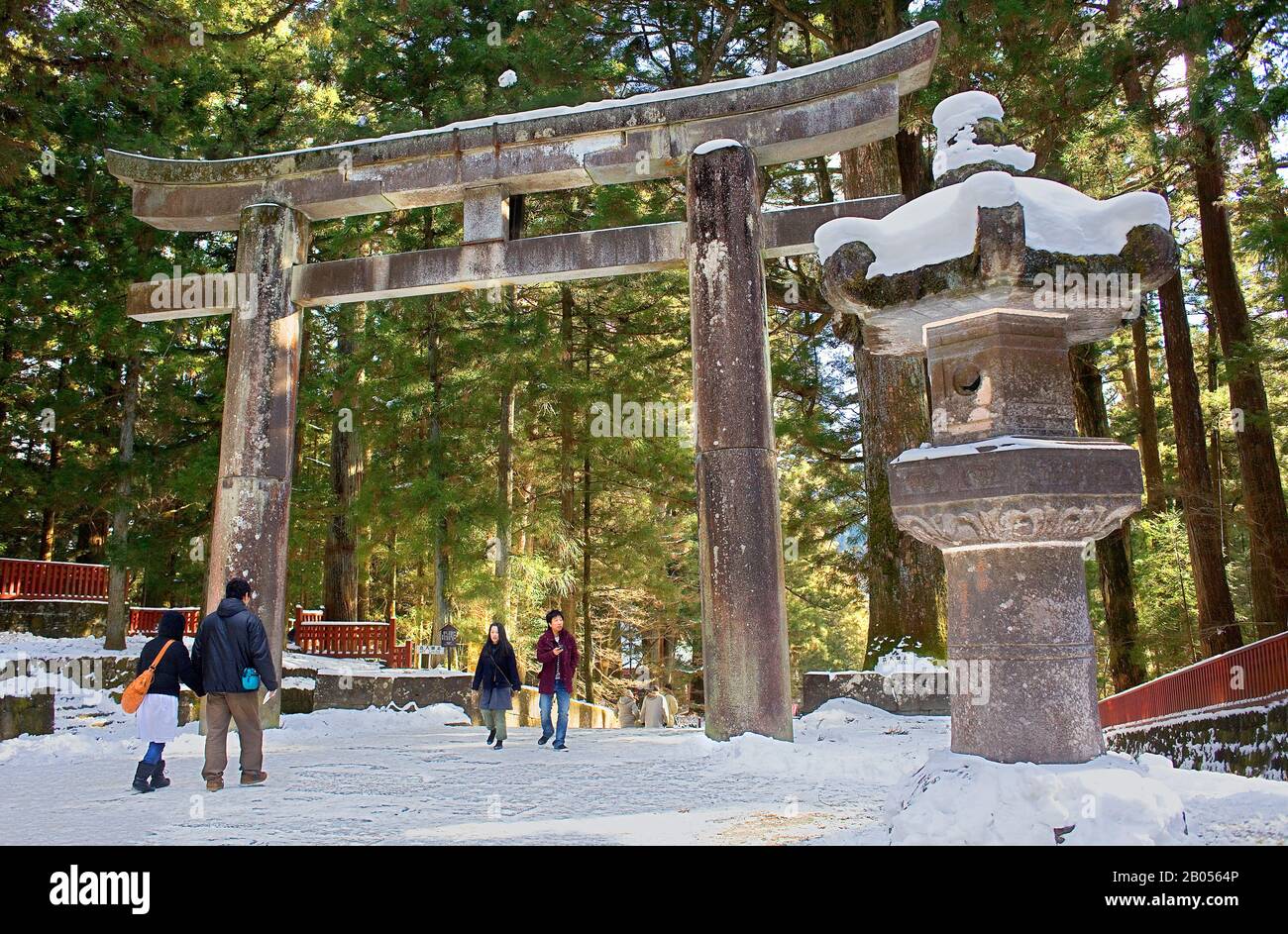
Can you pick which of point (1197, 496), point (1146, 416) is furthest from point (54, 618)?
point (1146, 416)

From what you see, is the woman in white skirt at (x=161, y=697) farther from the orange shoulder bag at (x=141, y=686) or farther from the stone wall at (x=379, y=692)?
the stone wall at (x=379, y=692)

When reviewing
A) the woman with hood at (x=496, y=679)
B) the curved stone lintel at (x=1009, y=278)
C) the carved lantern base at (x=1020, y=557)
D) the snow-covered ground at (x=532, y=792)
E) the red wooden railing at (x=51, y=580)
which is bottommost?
the snow-covered ground at (x=532, y=792)

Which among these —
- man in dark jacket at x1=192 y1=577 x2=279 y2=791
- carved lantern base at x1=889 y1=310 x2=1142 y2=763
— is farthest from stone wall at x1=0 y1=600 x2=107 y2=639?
carved lantern base at x1=889 y1=310 x2=1142 y2=763

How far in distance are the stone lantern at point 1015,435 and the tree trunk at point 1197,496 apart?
10.8 meters

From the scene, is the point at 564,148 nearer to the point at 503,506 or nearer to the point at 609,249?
the point at 609,249

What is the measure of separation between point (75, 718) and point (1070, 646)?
44.3 ft

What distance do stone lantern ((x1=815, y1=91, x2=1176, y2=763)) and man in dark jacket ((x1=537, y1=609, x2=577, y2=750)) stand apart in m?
5.61

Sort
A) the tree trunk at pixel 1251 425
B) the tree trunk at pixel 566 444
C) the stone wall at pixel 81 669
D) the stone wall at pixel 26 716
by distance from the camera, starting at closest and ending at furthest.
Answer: the stone wall at pixel 26 716 → the tree trunk at pixel 1251 425 → the stone wall at pixel 81 669 → the tree trunk at pixel 566 444

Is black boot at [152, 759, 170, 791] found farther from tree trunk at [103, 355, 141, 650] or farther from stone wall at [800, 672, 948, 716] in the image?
tree trunk at [103, 355, 141, 650]

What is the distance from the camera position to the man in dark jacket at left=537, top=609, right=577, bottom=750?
31.9 feet

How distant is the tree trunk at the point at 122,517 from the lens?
17609 millimetres

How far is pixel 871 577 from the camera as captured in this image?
12719 mm

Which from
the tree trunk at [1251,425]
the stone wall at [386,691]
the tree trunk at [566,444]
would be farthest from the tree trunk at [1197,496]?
the stone wall at [386,691]

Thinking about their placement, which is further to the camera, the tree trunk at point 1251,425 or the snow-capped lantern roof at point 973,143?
the tree trunk at point 1251,425
